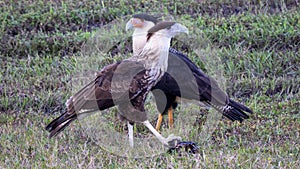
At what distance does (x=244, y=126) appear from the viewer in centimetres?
578

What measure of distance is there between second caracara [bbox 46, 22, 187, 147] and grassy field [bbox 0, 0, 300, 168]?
29 centimetres

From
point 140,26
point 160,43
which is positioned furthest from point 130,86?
point 140,26

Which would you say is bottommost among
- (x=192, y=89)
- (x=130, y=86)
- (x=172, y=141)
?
(x=172, y=141)

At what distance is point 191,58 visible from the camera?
24.1 feet

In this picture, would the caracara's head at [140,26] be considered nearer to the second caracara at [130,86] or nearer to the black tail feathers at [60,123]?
the second caracara at [130,86]

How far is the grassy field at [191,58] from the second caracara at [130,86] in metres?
0.29

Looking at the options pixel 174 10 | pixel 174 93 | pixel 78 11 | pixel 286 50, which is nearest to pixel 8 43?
pixel 78 11

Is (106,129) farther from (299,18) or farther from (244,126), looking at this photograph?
(299,18)

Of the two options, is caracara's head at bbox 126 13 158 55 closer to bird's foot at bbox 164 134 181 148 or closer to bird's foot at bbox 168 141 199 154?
bird's foot at bbox 164 134 181 148

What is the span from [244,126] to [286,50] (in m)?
2.04

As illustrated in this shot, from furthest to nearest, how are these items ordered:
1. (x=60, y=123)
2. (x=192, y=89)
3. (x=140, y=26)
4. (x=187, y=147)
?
1. (x=140, y=26)
2. (x=192, y=89)
3. (x=60, y=123)
4. (x=187, y=147)

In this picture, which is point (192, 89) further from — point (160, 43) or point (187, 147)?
point (187, 147)

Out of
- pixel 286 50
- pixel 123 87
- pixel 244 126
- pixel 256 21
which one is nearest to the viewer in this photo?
pixel 123 87

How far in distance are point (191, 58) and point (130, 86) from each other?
2.24 metres
